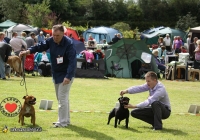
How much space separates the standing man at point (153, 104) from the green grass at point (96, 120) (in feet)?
0.53

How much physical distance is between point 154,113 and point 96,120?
1191mm

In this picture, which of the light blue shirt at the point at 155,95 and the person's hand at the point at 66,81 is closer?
the person's hand at the point at 66,81

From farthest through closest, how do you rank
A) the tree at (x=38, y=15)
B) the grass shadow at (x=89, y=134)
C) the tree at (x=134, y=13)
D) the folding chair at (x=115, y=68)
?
the tree at (x=134, y=13) → the tree at (x=38, y=15) → the folding chair at (x=115, y=68) → the grass shadow at (x=89, y=134)

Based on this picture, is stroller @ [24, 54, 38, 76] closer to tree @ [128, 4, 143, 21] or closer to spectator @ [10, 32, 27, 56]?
spectator @ [10, 32, 27, 56]

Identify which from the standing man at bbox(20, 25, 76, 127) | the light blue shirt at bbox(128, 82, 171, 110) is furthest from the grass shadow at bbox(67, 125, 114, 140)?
the light blue shirt at bbox(128, 82, 171, 110)

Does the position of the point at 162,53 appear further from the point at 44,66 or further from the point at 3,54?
the point at 3,54

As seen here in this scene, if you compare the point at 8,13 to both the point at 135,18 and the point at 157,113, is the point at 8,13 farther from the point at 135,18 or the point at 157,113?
the point at 157,113

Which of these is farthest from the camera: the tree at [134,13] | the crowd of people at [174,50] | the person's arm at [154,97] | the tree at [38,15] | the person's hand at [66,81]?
the tree at [134,13]

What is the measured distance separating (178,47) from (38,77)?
10.5 metres

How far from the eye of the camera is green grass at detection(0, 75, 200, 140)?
7.30 meters

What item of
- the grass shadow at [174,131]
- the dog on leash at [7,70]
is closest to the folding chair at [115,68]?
the dog on leash at [7,70]

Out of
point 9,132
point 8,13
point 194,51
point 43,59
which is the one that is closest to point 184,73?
point 194,51

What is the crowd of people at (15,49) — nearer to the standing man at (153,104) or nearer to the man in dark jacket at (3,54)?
the man in dark jacket at (3,54)

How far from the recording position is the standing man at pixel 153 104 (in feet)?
26.4
